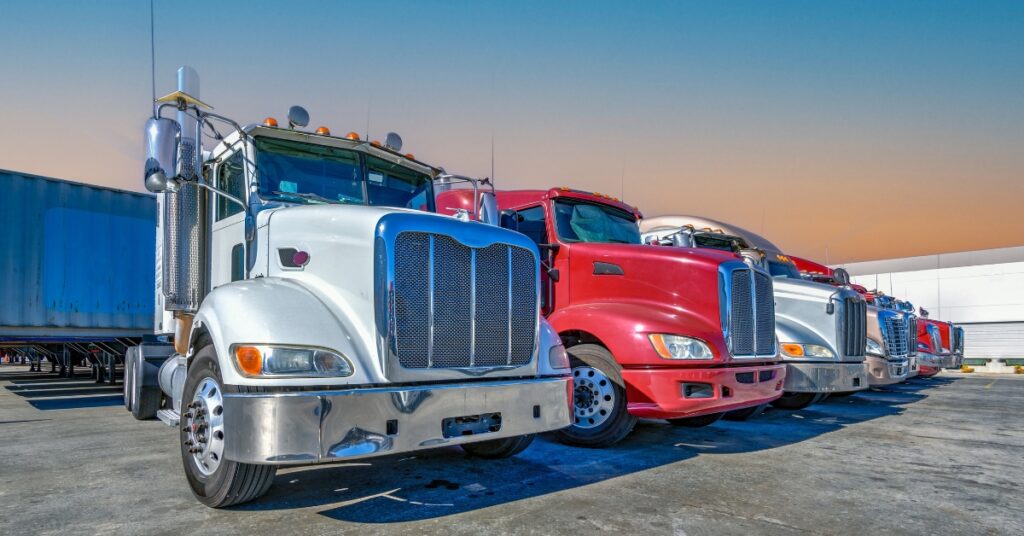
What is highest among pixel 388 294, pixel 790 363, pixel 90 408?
pixel 388 294

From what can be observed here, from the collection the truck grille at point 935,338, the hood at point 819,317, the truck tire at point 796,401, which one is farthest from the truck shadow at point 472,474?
the truck grille at point 935,338

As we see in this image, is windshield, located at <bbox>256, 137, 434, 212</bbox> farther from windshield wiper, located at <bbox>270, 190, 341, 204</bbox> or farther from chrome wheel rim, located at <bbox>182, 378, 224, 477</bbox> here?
chrome wheel rim, located at <bbox>182, 378, 224, 477</bbox>

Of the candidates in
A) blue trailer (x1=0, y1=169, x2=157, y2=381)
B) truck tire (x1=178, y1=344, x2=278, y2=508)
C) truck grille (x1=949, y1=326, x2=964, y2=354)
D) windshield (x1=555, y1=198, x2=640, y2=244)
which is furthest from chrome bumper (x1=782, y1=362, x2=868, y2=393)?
truck grille (x1=949, y1=326, x2=964, y2=354)

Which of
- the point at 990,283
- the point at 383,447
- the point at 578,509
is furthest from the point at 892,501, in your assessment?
the point at 990,283

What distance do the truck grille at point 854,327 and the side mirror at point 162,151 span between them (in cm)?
771

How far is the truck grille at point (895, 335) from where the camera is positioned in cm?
1027

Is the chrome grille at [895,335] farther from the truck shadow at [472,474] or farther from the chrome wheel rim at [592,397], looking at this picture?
the chrome wheel rim at [592,397]

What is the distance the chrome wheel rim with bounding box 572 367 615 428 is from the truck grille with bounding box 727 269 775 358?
121 centimetres

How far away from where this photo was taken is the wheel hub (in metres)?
3.71

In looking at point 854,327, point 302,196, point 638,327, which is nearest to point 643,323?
point 638,327

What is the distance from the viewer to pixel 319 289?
382 cm

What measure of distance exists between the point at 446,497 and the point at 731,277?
3463mm

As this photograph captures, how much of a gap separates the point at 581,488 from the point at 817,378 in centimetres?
418

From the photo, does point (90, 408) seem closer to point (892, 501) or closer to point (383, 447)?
point (383, 447)
